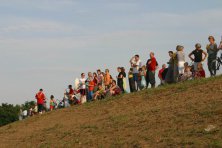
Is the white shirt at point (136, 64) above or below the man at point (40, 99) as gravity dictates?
above

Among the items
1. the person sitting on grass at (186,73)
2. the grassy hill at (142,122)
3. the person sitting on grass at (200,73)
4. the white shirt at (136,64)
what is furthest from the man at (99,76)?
the person sitting on grass at (200,73)

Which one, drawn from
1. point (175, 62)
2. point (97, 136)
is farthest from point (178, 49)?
point (97, 136)

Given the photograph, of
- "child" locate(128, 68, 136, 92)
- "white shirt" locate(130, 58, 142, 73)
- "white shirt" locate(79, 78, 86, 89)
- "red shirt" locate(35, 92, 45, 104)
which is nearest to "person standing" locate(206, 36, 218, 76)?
"white shirt" locate(130, 58, 142, 73)

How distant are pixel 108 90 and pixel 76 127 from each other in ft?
24.4

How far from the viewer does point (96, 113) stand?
2166 cm

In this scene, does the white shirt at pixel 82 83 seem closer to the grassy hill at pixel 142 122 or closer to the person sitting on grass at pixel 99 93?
the person sitting on grass at pixel 99 93

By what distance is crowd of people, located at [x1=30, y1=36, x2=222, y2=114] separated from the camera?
70.7ft

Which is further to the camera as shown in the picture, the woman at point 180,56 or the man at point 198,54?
the woman at point 180,56

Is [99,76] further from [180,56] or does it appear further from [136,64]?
[180,56]

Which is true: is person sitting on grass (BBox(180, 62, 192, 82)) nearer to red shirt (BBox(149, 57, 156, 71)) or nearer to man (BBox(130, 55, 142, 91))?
red shirt (BBox(149, 57, 156, 71))

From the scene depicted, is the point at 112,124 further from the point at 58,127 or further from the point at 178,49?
the point at 178,49

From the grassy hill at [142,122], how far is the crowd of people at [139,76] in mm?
1167

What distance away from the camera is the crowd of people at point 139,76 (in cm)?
2155

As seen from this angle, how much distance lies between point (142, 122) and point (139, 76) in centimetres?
873
